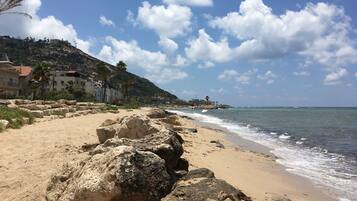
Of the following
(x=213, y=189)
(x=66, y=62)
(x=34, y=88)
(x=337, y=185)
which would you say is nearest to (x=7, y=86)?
(x=34, y=88)

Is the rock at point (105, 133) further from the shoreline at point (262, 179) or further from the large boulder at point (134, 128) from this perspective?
the shoreline at point (262, 179)

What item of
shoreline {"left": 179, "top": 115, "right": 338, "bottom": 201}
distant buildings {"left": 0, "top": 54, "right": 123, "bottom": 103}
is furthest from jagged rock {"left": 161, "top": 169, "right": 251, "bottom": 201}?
distant buildings {"left": 0, "top": 54, "right": 123, "bottom": 103}

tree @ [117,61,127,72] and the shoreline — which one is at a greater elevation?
tree @ [117,61,127,72]

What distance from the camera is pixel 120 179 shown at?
575 cm

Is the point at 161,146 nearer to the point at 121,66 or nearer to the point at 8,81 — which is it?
the point at 8,81

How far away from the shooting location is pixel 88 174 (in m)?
6.07

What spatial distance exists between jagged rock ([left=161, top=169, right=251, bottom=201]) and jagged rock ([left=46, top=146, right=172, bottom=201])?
1.17 ft

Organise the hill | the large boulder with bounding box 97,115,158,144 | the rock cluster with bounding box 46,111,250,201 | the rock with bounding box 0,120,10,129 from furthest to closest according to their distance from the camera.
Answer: the hill → the rock with bounding box 0,120,10,129 → the large boulder with bounding box 97,115,158,144 → the rock cluster with bounding box 46,111,250,201

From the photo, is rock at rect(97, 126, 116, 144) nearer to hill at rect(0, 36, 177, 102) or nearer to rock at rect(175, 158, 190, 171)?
rock at rect(175, 158, 190, 171)

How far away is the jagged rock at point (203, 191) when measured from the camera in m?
5.52

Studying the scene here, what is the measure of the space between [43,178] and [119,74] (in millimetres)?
88300

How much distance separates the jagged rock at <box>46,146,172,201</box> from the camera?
18.8ft

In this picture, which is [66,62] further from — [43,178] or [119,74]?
[43,178]

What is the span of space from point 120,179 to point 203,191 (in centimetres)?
114
